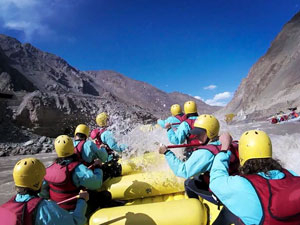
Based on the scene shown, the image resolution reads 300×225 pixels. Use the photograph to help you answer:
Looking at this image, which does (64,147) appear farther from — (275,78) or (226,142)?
(275,78)

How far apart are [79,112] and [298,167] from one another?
20.1 metres

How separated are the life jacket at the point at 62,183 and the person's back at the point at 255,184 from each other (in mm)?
1573

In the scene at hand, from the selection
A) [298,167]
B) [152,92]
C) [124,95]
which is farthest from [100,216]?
[152,92]

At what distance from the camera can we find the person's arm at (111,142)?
4.71 meters

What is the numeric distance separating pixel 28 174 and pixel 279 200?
1.67m

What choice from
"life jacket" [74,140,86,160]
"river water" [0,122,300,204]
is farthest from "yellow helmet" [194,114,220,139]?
"life jacket" [74,140,86,160]

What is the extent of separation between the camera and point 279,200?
1.23m

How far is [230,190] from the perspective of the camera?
148 cm

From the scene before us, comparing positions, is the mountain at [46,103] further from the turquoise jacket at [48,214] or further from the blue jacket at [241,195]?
the blue jacket at [241,195]

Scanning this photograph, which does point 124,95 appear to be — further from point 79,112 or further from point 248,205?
point 248,205

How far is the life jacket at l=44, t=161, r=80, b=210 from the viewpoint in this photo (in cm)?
247

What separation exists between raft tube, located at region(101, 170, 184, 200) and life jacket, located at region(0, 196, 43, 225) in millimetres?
2372

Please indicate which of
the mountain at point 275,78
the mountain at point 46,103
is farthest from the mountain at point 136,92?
the mountain at point 275,78

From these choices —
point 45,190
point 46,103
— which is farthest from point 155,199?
point 46,103
